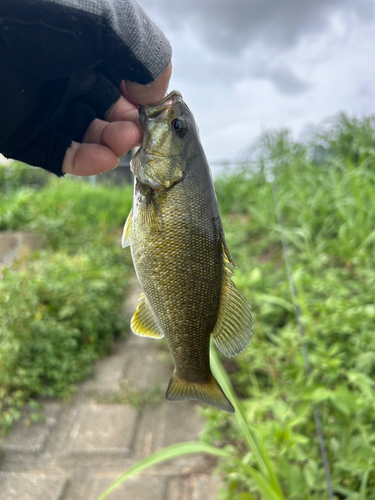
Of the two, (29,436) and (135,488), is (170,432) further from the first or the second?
(29,436)

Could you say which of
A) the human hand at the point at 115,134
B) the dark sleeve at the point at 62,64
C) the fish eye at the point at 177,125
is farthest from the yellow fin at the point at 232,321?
the dark sleeve at the point at 62,64

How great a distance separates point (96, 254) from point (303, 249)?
2.74 metres

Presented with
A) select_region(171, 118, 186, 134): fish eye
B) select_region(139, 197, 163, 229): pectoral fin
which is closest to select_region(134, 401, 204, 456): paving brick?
select_region(139, 197, 163, 229): pectoral fin

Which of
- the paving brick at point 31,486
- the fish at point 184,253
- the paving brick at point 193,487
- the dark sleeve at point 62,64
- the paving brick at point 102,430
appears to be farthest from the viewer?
the paving brick at point 102,430

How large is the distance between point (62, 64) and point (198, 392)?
3.72 feet

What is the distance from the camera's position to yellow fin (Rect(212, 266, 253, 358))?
3.80 feet

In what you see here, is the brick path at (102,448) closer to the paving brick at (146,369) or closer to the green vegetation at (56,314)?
the paving brick at (146,369)

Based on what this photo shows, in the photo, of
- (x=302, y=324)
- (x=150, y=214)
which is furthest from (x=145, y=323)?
(x=302, y=324)

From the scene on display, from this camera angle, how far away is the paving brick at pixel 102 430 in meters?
2.73

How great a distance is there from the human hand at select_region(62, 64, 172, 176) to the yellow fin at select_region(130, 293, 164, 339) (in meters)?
0.59

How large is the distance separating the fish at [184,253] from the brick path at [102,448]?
154cm

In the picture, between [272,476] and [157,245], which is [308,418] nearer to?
[272,476]

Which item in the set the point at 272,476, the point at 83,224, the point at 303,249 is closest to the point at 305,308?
the point at 272,476

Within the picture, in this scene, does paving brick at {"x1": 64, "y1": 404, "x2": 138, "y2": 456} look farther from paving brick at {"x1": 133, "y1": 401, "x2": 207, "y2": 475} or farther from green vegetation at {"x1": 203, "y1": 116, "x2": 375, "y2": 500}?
green vegetation at {"x1": 203, "y1": 116, "x2": 375, "y2": 500}
